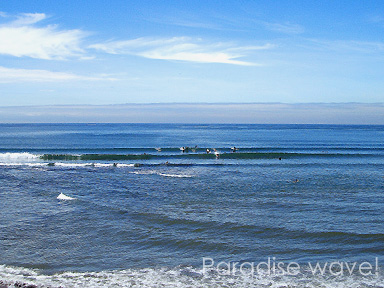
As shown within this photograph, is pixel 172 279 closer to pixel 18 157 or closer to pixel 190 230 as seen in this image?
pixel 190 230

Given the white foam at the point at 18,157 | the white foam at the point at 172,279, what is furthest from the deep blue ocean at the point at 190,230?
the white foam at the point at 18,157

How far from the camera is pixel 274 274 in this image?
1007 centimetres

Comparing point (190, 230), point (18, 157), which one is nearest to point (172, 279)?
point (190, 230)

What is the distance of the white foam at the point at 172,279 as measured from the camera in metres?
9.41

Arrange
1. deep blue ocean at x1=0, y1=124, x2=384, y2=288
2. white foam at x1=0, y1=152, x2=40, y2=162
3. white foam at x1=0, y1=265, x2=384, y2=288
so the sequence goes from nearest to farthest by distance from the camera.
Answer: white foam at x1=0, y1=265, x2=384, y2=288, deep blue ocean at x1=0, y1=124, x2=384, y2=288, white foam at x1=0, y1=152, x2=40, y2=162

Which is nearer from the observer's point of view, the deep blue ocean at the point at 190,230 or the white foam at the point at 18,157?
the deep blue ocean at the point at 190,230

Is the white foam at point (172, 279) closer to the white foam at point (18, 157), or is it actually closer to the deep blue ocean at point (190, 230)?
the deep blue ocean at point (190, 230)

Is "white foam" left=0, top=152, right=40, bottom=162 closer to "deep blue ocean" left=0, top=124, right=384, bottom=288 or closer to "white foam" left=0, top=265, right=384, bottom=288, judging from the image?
"deep blue ocean" left=0, top=124, right=384, bottom=288

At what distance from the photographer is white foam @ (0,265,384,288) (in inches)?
370

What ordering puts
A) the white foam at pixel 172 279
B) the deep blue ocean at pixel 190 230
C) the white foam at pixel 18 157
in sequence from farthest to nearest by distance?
1. the white foam at pixel 18 157
2. the deep blue ocean at pixel 190 230
3. the white foam at pixel 172 279

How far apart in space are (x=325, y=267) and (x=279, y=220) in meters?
4.44

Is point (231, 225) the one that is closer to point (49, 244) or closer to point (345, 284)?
point (345, 284)

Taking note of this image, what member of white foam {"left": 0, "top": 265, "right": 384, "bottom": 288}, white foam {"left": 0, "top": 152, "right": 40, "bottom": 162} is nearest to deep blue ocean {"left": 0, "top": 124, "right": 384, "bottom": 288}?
white foam {"left": 0, "top": 265, "right": 384, "bottom": 288}

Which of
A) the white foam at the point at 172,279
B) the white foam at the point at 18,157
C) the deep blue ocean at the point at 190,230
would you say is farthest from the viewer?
the white foam at the point at 18,157
